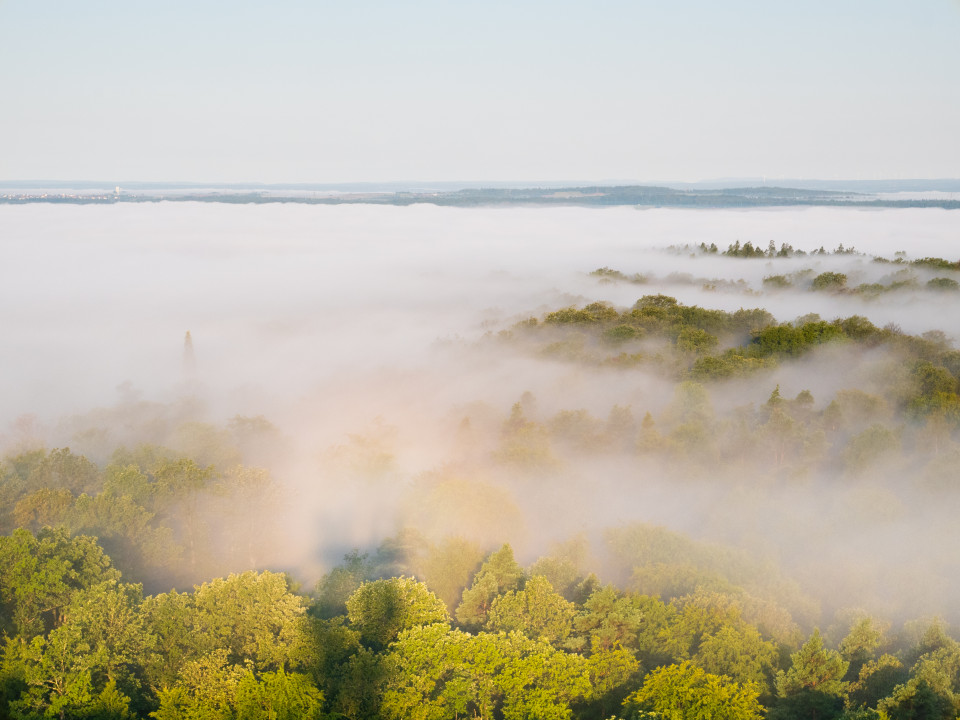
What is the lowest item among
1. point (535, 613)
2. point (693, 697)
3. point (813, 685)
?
point (813, 685)

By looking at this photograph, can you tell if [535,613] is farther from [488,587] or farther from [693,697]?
[693,697]

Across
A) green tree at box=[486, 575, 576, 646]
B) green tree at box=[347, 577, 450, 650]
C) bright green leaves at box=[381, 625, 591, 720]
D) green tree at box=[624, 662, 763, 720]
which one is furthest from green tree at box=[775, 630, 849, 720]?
green tree at box=[347, 577, 450, 650]

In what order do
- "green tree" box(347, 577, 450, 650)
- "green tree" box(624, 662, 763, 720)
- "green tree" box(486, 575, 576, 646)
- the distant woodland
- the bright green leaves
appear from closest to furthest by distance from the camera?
"green tree" box(624, 662, 763, 720) → the bright green leaves → the distant woodland → "green tree" box(486, 575, 576, 646) → "green tree" box(347, 577, 450, 650)

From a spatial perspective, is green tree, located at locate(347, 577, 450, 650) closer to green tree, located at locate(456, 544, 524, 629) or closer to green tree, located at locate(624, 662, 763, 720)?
green tree, located at locate(456, 544, 524, 629)

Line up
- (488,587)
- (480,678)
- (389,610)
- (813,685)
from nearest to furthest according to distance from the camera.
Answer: (813,685) < (480,678) < (389,610) < (488,587)

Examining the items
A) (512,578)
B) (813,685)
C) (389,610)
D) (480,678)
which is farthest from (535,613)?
(813,685)

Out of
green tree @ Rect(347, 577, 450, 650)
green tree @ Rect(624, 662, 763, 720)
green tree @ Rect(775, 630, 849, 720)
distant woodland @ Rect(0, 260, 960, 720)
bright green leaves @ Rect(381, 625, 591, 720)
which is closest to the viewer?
green tree @ Rect(624, 662, 763, 720)

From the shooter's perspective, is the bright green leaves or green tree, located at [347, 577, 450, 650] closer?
the bright green leaves

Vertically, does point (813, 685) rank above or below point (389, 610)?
below

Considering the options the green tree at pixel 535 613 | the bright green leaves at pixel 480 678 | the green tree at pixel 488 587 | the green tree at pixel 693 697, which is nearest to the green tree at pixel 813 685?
the green tree at pixel 693 697
